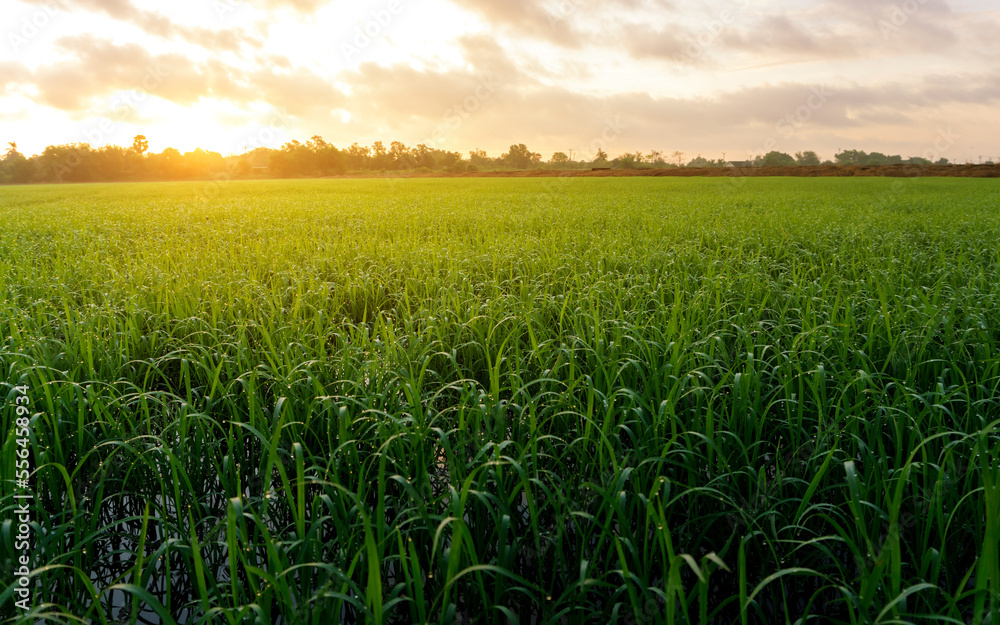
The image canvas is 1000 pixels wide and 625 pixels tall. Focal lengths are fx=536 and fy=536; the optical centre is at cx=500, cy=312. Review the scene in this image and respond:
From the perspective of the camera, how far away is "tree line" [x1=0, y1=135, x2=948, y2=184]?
77.1 meters

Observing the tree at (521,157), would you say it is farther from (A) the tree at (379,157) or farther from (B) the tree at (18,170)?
(B) the tree at (18,170)

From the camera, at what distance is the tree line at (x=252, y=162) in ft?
253

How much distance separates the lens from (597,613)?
6.21 feet

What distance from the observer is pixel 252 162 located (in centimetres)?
8606

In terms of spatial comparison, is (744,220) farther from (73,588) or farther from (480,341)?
(73,588)

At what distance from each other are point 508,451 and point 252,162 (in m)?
95.6

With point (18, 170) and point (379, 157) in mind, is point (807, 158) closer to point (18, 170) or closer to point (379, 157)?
point (379, 157)

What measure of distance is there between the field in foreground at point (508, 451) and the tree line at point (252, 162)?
71.7 meters

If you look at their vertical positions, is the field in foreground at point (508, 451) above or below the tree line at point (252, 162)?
below

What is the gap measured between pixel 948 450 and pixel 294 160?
293ft

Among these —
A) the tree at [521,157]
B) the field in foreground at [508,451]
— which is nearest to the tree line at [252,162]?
the tree at [521,157]

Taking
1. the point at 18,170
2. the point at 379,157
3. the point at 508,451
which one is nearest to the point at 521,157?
the point at 379,157

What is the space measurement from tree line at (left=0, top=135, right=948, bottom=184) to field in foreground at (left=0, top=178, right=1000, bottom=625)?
235 feet

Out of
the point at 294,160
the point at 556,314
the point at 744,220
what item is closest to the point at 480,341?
the point at 556,314
